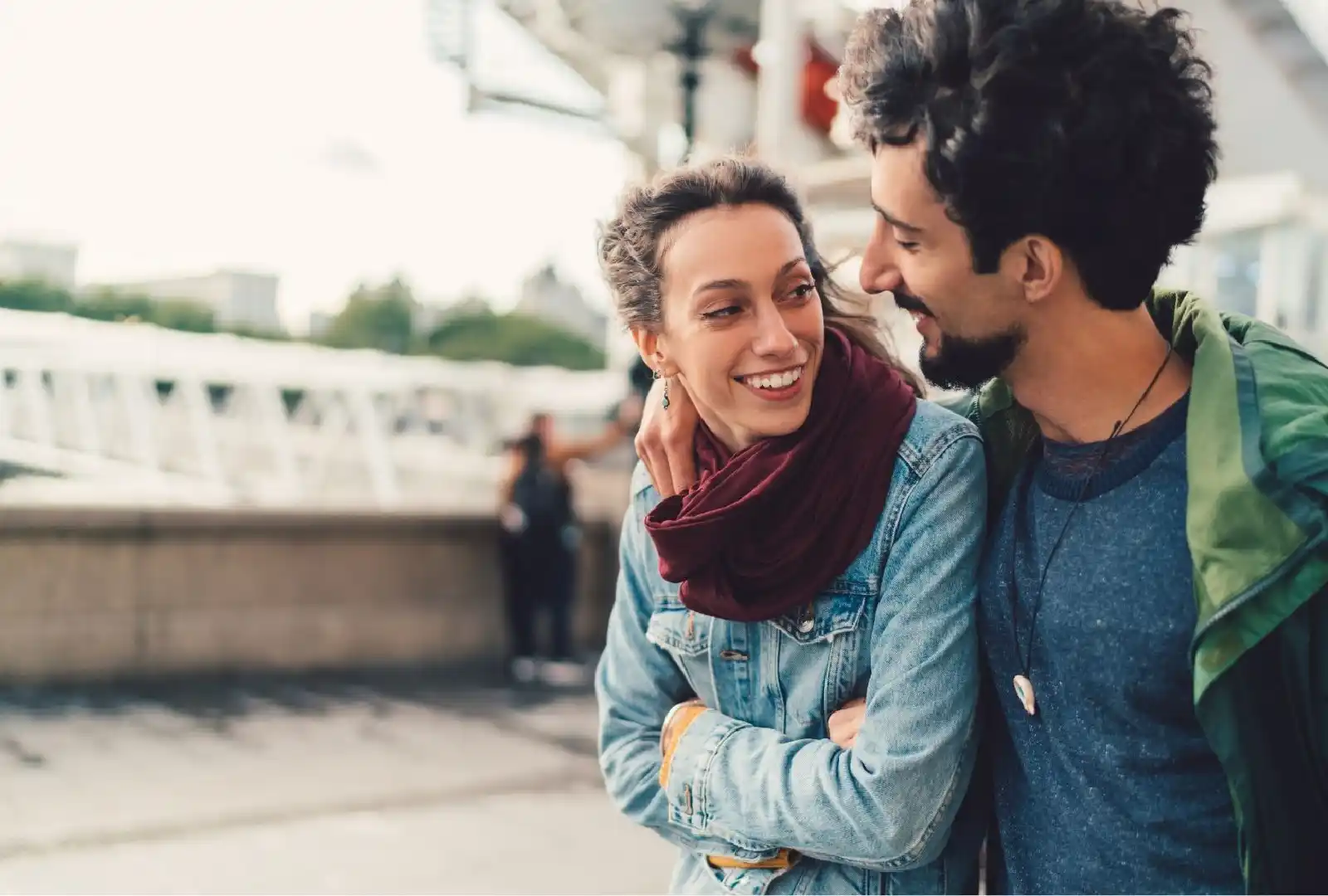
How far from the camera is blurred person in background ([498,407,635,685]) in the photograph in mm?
7863

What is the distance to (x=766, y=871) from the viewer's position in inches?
64.6

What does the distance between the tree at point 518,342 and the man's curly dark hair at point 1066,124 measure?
35158mm

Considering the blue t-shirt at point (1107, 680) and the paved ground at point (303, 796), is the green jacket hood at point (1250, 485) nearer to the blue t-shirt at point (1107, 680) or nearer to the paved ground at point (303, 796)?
the blue t-shirt at point (1107, 680)

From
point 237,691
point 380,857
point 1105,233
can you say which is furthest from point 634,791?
point 237,691

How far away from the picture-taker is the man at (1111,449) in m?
1.32

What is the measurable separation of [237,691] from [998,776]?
6125 mm

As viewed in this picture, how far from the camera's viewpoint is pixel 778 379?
164cm

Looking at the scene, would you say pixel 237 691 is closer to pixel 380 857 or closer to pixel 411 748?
pixel 411 748

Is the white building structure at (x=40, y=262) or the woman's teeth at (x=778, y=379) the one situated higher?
the white building structure at (x=40, y=262)

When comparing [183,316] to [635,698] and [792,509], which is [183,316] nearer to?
[635,698]

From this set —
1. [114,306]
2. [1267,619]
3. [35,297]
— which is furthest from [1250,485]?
[114,306]

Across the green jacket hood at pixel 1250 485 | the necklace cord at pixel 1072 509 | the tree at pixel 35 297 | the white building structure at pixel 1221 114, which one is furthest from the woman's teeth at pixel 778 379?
the tree at pixel 35 297

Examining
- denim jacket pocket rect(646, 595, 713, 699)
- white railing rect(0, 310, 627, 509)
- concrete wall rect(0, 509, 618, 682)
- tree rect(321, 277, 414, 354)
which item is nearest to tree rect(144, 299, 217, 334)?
white railing rect(0, 310, 627, 509)

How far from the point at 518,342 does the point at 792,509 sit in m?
40.2
